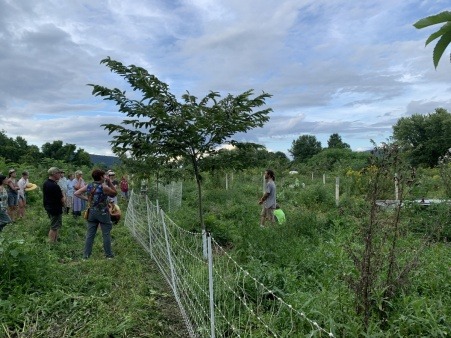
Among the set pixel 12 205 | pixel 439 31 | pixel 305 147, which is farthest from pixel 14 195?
pixel 305 147

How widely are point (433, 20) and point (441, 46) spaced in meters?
0.06

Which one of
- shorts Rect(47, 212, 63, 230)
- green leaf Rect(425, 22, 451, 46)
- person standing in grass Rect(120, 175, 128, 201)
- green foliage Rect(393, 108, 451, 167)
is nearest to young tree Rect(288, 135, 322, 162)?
green foliage Rect(393, 108, 451, 167)

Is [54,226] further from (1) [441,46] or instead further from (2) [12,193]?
(1) [441,46]

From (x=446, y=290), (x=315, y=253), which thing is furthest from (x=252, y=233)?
(x=446, y=290)

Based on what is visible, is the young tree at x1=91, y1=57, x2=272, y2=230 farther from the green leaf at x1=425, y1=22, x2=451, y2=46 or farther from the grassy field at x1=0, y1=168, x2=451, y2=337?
the green leaf at x1=425, y1=22, x2=451, y2=46

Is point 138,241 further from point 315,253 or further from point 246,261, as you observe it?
point 315,253

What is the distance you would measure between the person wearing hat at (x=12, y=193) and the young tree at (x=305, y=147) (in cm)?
6868

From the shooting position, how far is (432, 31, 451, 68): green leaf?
0.84 metres

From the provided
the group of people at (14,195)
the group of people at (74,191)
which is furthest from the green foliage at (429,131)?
the group of people at (14,195)

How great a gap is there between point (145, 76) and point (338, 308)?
3.83 m

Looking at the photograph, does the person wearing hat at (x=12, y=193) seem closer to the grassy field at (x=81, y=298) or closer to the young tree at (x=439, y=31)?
the grassy field at (x=81, y=298)

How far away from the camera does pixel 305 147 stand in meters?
77.8

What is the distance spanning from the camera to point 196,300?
159 inches

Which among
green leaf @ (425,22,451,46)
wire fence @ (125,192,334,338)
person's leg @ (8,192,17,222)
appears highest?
green leaf @ (425,22,451,46)
